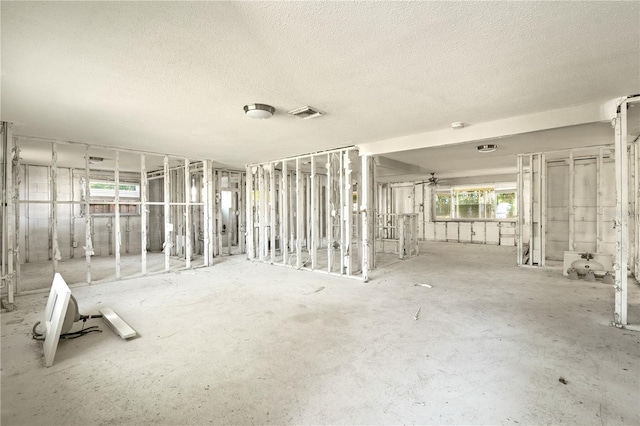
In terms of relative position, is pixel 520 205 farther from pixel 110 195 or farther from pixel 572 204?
pixel 110 195

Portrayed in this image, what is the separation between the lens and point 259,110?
10.7 ft

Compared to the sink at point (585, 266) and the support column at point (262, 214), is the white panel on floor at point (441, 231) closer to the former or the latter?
the sink at point (585, 266)

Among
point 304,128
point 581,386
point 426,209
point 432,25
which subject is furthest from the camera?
point 426,209

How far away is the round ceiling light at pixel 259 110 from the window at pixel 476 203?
979 cm

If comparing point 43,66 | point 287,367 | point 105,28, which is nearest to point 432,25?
point 105,28

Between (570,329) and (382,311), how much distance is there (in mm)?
1981

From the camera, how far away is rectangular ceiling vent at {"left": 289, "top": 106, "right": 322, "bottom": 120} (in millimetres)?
3386

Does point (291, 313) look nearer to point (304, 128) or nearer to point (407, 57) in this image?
point (304, 128)

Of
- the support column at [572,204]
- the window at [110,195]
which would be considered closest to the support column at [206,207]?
the window at [110,195]

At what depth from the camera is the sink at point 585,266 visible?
201 inches

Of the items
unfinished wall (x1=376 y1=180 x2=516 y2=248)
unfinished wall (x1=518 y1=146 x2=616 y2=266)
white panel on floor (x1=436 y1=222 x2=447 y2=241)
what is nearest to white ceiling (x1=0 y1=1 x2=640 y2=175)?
unfinished wall (x1=518 y1=146 x2=616 y2=266)

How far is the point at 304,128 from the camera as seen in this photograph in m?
4.25

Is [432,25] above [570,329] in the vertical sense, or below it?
above

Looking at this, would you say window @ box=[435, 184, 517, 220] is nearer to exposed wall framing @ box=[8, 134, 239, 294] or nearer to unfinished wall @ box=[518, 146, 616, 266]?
unfinished wall @ box=[518, 146, 616, 266]
